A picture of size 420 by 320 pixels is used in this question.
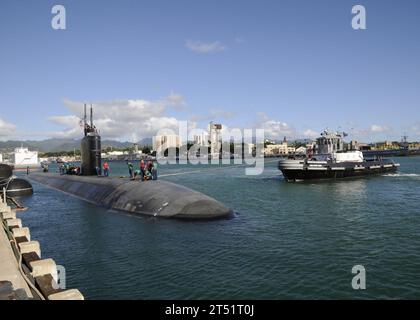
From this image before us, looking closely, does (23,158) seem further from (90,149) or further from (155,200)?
(155,200)

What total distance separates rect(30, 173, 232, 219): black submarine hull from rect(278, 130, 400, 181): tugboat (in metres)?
28.0

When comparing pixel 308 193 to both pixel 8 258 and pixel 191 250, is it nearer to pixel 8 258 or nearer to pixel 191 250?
pixel 191 250

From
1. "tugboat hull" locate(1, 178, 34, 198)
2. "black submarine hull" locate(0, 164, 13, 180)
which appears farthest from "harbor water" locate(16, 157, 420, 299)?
"tugboat hull" locate(1, 178, 34, 198)

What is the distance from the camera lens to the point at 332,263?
14.3 m

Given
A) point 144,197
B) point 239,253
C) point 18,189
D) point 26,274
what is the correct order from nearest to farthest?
point 26,274
point 239,253
point 144,197
point 18,189

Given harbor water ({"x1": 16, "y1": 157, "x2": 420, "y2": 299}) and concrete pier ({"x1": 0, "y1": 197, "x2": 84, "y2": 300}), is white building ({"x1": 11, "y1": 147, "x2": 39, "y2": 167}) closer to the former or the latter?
harbor water ({"x1": 16, "y1": 157, "x2": 420, "y2": 299})

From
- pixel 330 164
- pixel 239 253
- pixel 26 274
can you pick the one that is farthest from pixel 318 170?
pixel 26 274

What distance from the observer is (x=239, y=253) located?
50.2 feet

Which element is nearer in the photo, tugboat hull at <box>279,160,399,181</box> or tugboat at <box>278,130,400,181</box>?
tugboat hull at <box>279,160,399,181</box>

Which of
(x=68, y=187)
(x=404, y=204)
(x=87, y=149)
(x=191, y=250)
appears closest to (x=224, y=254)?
(x=191, y=250)

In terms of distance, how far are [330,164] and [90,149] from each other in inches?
1305

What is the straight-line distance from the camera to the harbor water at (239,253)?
38.9ft

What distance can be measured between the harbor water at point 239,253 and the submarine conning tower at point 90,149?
9496 mm

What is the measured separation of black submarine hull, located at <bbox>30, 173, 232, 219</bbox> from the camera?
21109 mm
